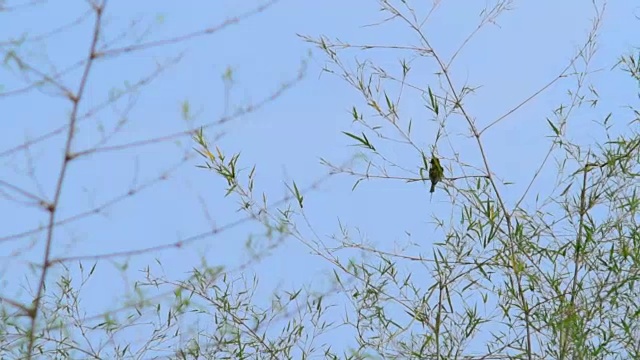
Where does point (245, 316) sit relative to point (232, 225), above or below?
above

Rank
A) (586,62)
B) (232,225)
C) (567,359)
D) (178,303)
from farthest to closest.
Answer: (586,62)
(178,303)
(567,359)
(232,225)

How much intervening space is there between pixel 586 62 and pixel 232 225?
190 centimetres

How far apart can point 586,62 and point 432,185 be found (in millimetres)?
756

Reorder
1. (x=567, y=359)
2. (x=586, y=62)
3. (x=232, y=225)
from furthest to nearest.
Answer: (x=586, y=62)
(x=567, y=359)
(x=232, y=225)

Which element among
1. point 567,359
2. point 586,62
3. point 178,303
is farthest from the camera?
point 586,62

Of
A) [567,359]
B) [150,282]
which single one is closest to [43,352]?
[150,282]

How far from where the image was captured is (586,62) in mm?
3668

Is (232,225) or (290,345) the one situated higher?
(290,345)

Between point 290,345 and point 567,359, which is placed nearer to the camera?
point 567,359

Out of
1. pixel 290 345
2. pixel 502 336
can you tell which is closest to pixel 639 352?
pixel 502 336

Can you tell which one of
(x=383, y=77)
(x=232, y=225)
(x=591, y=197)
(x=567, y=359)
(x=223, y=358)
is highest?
(x=383, y=77)

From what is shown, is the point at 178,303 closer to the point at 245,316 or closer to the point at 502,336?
the point at 245,316

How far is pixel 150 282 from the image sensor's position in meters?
3.56

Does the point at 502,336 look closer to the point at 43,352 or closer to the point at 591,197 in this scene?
the point at 591,197
